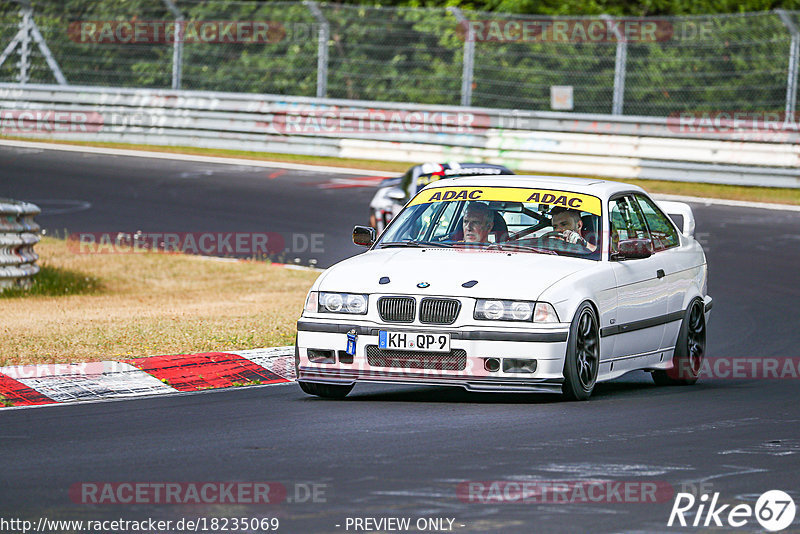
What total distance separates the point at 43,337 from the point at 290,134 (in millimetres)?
16969

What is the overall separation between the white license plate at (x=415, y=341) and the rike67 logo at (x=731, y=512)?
255 cm

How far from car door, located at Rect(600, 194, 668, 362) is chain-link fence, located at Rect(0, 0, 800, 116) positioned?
47.6 ft

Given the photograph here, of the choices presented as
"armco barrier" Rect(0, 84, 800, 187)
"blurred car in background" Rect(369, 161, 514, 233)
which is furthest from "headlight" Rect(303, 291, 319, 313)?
"armco barrier" Rect(0, 84, 800, 187)

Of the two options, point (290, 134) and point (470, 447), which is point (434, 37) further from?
point (470, 447)

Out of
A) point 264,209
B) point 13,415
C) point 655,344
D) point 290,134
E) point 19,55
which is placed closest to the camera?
point 13,415

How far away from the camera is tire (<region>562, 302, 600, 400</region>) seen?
336 inches

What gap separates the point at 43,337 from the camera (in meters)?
11.2

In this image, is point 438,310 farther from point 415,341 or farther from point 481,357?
point 481,357

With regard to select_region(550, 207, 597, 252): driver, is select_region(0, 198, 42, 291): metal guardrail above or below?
below

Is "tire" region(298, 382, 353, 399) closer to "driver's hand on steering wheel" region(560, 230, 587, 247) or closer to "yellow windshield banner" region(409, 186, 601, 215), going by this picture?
"yellow windshield banner" region(409, 186, 601, 215)

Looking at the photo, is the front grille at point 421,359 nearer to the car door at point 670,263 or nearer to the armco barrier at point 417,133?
the car door at point 670,263

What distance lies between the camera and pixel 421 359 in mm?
8484

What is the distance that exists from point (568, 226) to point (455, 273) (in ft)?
4.13

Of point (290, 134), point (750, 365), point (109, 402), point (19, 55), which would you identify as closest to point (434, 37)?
point (290, 134)
